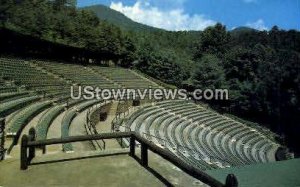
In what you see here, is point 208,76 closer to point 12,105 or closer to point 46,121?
point 12,105

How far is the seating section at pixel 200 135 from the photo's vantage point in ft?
85.9

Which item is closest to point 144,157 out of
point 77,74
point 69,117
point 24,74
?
point 69,117

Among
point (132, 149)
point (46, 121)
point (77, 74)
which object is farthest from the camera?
point (77, 74)

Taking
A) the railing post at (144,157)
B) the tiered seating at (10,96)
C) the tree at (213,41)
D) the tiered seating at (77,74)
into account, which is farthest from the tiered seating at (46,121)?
the tree at (213,41)

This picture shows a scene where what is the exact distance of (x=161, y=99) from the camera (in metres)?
43.3

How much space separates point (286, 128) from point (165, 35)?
82043mm

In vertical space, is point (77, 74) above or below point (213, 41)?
below

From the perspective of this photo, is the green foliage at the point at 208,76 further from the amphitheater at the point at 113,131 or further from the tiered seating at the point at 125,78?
the tiered seating at the point at 125,78

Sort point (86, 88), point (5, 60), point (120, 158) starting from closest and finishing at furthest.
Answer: point (120, 158) < point (5, 60) < point (86, 88)

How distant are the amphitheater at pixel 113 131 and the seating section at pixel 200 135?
10cm

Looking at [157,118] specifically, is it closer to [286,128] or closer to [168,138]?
[168,138]

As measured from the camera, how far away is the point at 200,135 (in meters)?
33.9

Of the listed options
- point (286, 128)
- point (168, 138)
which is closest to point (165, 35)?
point (286, 128)

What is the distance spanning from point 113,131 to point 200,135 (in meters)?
11.7
